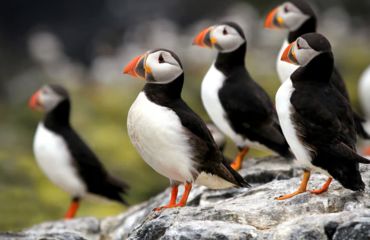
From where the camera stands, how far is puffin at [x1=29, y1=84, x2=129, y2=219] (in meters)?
9.34

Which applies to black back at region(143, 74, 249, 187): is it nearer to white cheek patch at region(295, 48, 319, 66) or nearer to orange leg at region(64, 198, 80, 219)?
white cheek patch at region(295, 48, 319, 66)

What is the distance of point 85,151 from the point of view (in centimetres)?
939

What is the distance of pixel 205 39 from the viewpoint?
8055 mm

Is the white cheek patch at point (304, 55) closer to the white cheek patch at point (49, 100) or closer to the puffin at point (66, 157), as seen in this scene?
the puffin at point (66, 157)

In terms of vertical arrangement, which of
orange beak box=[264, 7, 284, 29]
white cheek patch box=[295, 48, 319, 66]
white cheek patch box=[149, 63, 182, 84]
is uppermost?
white cheek patch box=[149, 63, 182, 84]

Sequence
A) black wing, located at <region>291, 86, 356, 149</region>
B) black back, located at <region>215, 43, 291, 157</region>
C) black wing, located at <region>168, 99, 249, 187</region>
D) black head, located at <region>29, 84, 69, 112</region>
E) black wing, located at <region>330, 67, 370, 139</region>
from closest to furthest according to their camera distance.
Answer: black wing, located at <region>291, 86, 356, 149</region>, black wing, located at <region>168, 99, 249, 187</region>, black wing, located at <region>330, 67, 370, 139</region>, black back, located at <region>215, 43, 291, 157</region>, black head, located at <region>29, 84, 69, 112</region>

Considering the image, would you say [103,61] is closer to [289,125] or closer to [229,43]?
[229,43]

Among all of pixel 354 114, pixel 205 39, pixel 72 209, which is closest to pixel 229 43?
pixel 205 39

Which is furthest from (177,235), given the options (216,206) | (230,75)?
(230,75)

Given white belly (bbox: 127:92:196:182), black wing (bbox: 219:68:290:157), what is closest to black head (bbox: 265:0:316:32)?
black wing (bbox: 219:68:290:157)

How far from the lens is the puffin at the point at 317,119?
220 inches

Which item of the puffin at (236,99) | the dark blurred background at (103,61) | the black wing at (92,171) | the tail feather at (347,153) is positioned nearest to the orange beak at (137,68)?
the tail feather at (347,153)

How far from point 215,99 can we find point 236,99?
0.21 metres

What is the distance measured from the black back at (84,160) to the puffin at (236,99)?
5.91 feet
